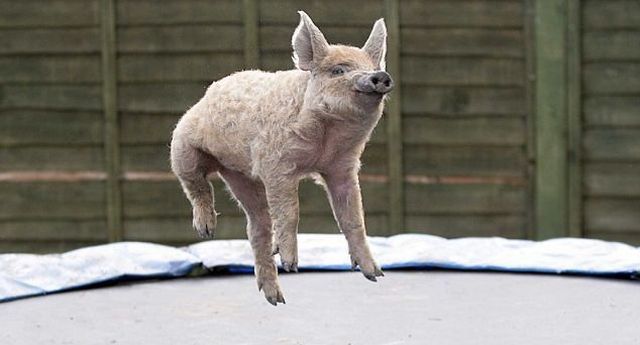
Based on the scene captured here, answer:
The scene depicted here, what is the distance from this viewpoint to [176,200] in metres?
5.23

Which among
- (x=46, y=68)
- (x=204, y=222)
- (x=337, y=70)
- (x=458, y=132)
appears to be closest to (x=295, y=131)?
(x=337, y=70)

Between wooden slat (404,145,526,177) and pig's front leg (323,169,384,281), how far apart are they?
124 inches

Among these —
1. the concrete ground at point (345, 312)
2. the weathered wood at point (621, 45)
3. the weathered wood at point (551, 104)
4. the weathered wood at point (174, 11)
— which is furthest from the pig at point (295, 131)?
the weathered wood at point (621, 45)

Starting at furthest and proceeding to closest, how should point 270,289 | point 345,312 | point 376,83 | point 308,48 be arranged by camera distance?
point 345,312 → point 270,289 → point 308,48 → point 376,83

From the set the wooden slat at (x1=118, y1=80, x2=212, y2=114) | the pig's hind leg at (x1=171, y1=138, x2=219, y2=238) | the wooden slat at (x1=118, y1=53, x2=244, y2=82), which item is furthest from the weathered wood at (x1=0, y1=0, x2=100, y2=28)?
the pig's hind leg at (x1=171, y1=138, x2=219, y2=238)

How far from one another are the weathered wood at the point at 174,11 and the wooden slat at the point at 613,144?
173cm

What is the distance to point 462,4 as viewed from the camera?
5160mm

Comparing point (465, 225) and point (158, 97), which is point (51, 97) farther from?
point (465, 225)

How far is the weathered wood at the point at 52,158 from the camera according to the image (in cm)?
520

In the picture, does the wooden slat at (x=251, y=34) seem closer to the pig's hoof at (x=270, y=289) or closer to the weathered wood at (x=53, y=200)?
the weathered wood at (x=53, y=200)

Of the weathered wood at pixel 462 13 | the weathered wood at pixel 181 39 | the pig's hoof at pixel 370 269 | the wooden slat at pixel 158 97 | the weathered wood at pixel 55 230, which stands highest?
the weathered wood at pixel 462 13

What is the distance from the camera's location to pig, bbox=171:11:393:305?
1.87 metres

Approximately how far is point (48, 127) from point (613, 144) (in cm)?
261

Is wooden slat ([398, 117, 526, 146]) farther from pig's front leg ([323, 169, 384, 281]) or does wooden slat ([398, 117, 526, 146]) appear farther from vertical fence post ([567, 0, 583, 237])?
pig's front leg ([323, 169, 384, 281])
